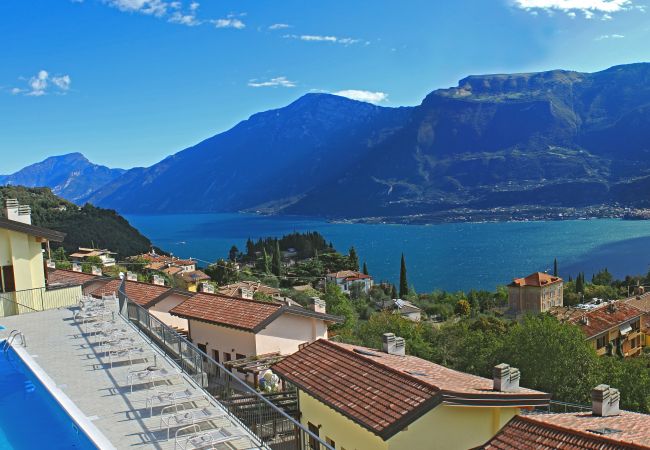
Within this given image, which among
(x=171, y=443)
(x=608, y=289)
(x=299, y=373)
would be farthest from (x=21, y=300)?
(x=608, y=289)

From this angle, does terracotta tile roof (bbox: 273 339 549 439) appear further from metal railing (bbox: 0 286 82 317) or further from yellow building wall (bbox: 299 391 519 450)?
metal railing (bbox: 0 286 82 317)

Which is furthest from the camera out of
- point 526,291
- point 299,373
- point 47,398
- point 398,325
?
point 526,291

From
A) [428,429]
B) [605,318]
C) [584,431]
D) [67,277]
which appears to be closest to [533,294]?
[605,318]

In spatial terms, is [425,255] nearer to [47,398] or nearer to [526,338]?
A: [526,338]

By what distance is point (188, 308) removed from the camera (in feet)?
71.3

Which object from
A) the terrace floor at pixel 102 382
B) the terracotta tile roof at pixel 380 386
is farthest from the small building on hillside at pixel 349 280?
the terracotta tile roof at pixel 380 386

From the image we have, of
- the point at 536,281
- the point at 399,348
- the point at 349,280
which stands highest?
the point at 399,348

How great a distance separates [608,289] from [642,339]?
30705mm

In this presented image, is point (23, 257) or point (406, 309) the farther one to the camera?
point (406, 309)

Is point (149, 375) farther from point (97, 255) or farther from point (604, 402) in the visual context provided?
point (97, 255)

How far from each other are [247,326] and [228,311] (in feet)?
5.80

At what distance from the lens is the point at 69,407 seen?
33.9ft

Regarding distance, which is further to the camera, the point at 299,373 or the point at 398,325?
the point at 398,325

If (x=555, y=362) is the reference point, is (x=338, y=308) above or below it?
below
